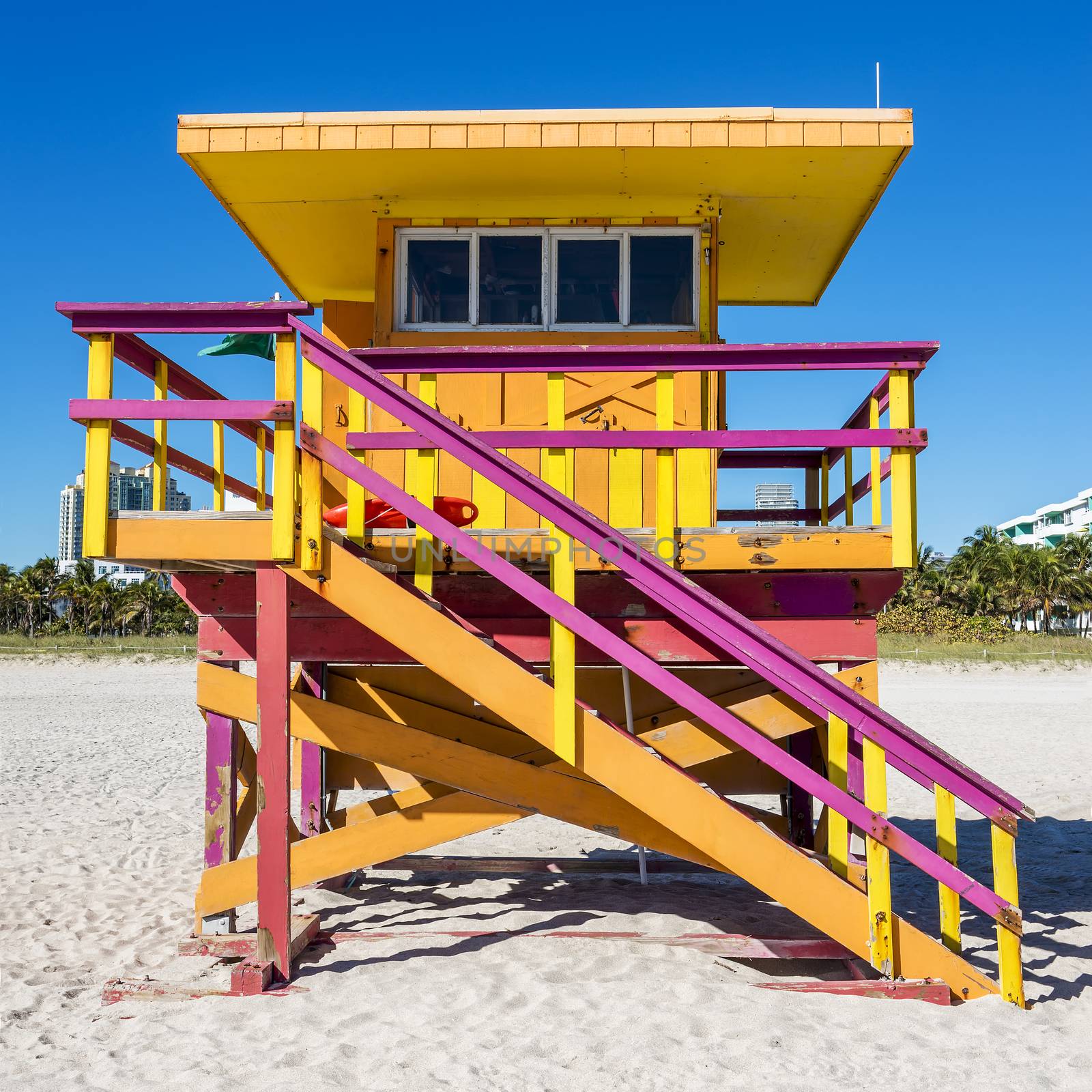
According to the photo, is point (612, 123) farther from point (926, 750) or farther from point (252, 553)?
point (926, 750)

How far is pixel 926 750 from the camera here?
459cm

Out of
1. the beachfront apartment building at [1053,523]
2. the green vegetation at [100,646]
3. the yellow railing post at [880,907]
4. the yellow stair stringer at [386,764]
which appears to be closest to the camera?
the yellow railing post at [880,907]

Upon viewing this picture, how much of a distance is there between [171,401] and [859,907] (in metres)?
3.96

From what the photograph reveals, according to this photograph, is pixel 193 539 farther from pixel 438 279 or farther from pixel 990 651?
pixel 990 651

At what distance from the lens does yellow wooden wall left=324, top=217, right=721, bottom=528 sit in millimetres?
6520

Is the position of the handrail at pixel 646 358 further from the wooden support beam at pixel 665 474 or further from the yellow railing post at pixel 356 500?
the yellow railing post at pixel 356 500

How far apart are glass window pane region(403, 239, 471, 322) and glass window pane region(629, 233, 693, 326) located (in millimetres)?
1146

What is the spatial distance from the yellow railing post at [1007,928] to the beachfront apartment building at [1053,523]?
96025mm

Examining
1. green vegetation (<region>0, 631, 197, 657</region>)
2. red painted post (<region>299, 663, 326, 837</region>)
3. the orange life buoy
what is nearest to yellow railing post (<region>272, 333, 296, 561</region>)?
the orange life buoy

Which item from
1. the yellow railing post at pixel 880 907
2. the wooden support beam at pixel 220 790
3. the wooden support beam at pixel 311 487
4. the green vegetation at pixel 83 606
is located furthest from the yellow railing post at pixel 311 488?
the green vegetation at pixel 83 606

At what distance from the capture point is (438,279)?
7062 mm

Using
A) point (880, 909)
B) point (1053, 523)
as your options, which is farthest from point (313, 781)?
point (1053, 523)

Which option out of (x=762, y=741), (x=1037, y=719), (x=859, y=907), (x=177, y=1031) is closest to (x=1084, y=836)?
(x=859, y=907)

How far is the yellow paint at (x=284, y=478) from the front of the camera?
4590mm
